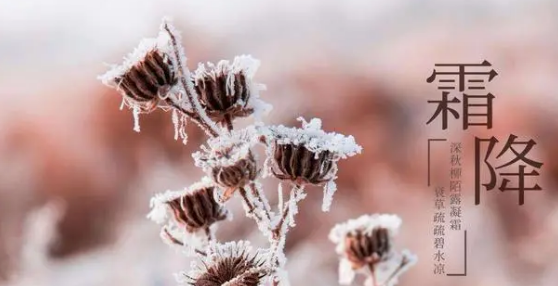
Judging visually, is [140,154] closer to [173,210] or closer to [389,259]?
[173,210]

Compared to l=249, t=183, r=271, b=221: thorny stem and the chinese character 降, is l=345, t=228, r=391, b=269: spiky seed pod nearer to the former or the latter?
l=249, t=183, r=271, b=221: thorny stem

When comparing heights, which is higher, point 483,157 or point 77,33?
point 77,33

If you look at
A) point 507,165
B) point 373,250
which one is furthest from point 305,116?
point 373,250

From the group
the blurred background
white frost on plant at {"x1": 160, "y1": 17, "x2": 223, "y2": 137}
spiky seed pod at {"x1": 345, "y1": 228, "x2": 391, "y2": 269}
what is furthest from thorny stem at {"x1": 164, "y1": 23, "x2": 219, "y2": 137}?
the blurred background

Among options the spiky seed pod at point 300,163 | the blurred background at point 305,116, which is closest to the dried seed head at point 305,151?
the spiky seed pod at point 300,163

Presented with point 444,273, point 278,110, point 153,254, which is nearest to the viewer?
point 444,273

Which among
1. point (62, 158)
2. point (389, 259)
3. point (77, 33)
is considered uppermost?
point (77, 33)

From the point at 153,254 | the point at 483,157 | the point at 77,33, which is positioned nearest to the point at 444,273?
the point at 483,157

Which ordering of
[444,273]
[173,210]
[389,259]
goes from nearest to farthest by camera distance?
[389,259] < [173,210] < [444,273]
